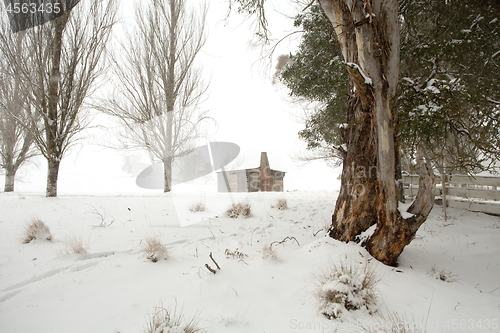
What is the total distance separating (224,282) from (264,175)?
1715 centimetres

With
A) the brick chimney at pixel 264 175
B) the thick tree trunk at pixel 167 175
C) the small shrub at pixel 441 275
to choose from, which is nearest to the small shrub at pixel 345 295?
the small shrub at pixel 441 275

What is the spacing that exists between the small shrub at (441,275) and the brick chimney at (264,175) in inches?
647

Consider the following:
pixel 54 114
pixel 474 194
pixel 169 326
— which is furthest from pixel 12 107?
pixel 474 194

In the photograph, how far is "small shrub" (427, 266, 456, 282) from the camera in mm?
3066

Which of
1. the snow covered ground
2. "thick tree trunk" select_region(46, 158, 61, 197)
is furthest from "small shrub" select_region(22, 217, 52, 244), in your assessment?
"thick tree trunk" select_region(46, 158, 61, 197)

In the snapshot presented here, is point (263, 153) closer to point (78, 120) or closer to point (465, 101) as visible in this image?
point (78, 120)

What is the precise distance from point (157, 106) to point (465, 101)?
505 inches

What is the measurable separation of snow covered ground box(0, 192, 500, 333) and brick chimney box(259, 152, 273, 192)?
14.6 meters

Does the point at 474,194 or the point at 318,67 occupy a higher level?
the point at 318,67

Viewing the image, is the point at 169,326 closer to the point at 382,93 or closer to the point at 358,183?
the point at 358,183

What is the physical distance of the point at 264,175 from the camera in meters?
19.7

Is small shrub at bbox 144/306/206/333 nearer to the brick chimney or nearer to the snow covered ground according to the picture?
the snow covered ground

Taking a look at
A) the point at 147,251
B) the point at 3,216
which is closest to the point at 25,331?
the point at 147,251

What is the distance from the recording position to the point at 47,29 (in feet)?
27.1
